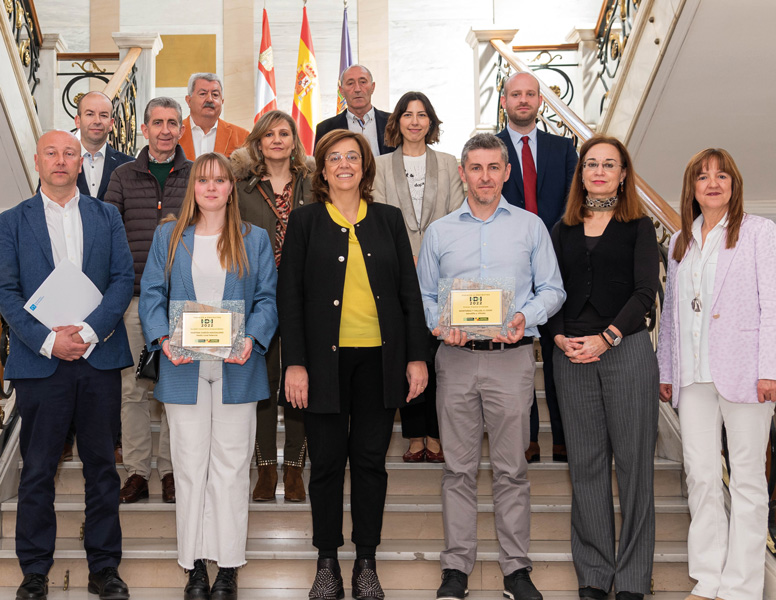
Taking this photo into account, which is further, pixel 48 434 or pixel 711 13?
pixel 711 13

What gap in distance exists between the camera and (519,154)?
14.7 ft

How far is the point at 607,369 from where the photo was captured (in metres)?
3.39

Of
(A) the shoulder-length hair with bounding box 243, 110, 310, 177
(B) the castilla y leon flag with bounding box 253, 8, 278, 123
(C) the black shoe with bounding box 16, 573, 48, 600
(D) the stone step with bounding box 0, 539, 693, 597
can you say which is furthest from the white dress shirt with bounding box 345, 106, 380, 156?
(B) the castilla y leon flag with bounding box 253, 8, 278, 123

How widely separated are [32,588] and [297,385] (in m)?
1.36

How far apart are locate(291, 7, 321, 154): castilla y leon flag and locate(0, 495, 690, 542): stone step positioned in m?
6.19

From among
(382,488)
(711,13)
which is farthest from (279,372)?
(711,13)

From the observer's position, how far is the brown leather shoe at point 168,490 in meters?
3.97

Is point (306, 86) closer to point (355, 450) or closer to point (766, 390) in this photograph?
point (355, 450)

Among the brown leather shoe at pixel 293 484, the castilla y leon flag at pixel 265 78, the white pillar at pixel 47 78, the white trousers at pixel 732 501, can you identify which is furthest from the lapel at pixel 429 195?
A: the castilla y leon flag at pixel 265 78

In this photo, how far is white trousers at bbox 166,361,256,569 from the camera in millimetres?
3340

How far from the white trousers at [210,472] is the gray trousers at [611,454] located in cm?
136

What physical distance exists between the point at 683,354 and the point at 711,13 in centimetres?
290

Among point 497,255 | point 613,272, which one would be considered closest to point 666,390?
point 613,272

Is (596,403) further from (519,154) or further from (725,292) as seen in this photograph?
(519,154)
